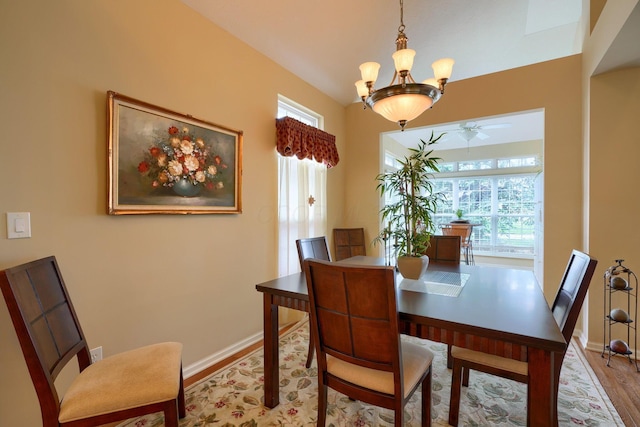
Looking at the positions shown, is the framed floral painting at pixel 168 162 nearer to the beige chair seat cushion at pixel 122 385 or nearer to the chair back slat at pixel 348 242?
the beige chair seat cushion at pixel 122 385

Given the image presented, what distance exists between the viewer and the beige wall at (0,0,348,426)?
4.66 ft

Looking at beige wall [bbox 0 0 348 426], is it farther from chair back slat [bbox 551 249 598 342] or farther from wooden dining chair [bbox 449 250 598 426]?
chair back slat [bbox 551 249 598 342]

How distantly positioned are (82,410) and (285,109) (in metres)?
2.88

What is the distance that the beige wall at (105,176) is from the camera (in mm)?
1420

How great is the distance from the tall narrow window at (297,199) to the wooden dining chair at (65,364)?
5.58 feet

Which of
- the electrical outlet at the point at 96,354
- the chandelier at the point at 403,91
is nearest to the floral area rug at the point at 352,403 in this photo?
the electrical outlet at the point at 96,354

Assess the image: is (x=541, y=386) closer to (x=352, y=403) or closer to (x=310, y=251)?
(x=352, y=403)

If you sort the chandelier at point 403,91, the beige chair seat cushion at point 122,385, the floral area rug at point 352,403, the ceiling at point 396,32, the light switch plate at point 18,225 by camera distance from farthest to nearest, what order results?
the ceiling at point 396,32 → the chandelier at point 403,91 → the floral area rug at point 352,403 → the light switch plate at point 18,225 → the beige chair seat cushion at point 122,385

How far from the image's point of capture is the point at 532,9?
10.6 ft

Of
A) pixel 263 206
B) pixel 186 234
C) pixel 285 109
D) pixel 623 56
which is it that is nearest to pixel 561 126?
pixel 623 56

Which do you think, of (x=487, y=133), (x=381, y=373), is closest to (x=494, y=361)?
(x=381, y=373)

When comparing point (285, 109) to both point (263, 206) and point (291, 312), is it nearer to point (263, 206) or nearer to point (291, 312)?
point (263, 206)

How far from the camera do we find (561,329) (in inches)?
56.2

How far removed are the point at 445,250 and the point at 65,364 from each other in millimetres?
2660
